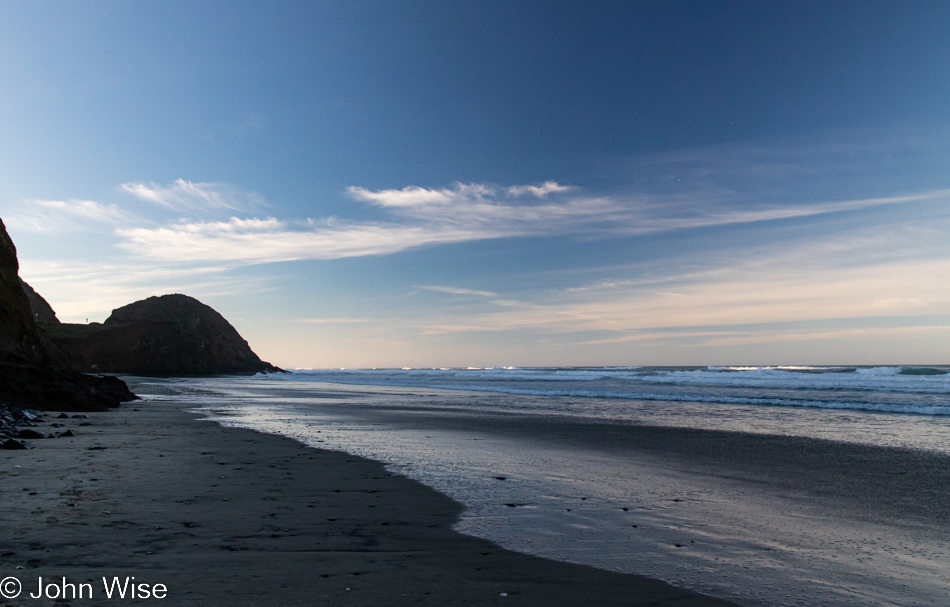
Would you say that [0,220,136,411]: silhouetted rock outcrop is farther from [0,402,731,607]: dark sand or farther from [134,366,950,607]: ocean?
[0,402,731,607]: dark sand

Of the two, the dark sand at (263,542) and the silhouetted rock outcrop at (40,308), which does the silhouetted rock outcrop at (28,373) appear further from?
the silhouetted rock outcrop at (40,308)

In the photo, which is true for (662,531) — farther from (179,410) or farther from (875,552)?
(179,410)

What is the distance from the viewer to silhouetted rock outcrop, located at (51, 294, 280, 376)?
6869 centimetres

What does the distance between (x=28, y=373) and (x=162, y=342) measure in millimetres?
69024

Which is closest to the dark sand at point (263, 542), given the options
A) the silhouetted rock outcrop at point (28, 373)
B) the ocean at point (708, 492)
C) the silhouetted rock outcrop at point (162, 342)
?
the ocean at point (708, 492)

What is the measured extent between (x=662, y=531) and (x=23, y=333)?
1994 centimetres

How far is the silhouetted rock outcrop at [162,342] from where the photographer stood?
68688mm

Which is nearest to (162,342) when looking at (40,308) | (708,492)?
(40,308)

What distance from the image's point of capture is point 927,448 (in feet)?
32.6

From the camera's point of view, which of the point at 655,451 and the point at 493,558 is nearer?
the point at 493,558

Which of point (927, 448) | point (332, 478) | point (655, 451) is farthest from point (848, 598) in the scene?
point (927, 448)

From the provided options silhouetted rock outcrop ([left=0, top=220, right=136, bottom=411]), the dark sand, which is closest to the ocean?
the dark sand

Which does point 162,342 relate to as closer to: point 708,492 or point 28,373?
point 28,373

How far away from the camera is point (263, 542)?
3939 millimetres
